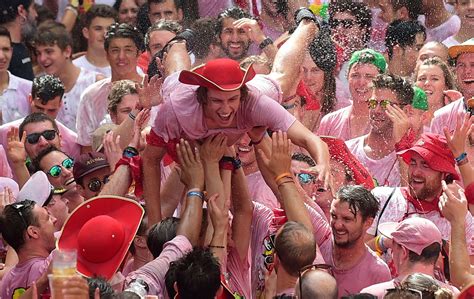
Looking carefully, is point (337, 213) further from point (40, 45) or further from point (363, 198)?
point (40, 45)

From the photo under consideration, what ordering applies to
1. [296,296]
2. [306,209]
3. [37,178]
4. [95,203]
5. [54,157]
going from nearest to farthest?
[296,296]
[95,203]
[306,209]
[37,178]
[54,157]

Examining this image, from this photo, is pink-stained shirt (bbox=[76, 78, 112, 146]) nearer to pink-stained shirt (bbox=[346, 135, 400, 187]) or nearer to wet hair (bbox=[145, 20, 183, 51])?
wet hair (bbox=[145, 20, 183, 51])

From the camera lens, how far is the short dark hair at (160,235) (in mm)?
8148

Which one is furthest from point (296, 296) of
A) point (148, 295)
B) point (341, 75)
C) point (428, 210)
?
point (341, 75)

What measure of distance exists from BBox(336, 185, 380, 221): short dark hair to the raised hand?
2655 millimetres

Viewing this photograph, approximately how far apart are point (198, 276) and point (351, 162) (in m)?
2.88

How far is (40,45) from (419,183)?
462cm

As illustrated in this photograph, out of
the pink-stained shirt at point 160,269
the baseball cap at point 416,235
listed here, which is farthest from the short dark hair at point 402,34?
the pink-stained shirt at point 160,269

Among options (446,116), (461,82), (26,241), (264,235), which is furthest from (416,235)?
(461,82)

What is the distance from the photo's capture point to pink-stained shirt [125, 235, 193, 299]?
7.77 metres

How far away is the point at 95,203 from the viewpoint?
793cm

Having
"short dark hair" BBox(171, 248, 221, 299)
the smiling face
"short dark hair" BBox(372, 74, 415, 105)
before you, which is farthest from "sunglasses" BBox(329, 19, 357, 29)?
"short dark hair" BBox(171, 248, 221, 299)

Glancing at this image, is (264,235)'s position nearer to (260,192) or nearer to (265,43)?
(260,192)

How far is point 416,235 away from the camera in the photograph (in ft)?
26.8
